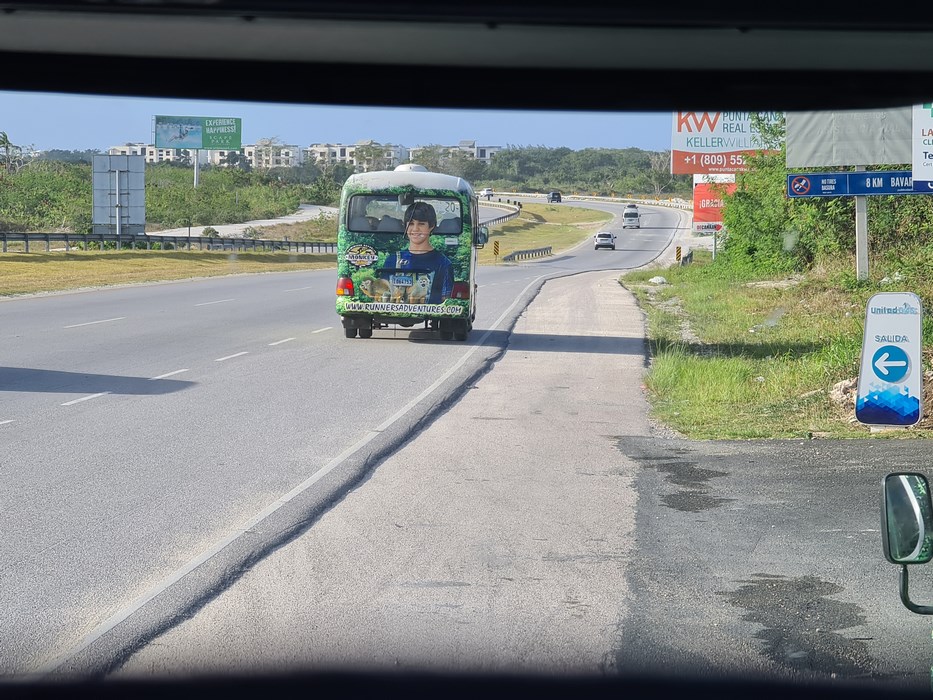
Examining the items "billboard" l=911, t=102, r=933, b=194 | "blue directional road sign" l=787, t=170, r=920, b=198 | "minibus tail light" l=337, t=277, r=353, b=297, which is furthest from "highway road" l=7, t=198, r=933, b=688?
"minibus tail light" l=337, t=277, r=353, b=297

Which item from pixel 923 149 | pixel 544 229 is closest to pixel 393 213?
pixel 923 149

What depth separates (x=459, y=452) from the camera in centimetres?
1098

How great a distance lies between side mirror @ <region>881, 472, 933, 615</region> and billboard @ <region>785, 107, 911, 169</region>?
59.5ft

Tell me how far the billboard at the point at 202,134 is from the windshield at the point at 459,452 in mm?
48734

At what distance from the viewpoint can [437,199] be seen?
851 inches

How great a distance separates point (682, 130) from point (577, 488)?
34801 millimetres

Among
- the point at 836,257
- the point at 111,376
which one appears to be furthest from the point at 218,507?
the point at 836,257

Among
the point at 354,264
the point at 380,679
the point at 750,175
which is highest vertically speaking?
the point at 750,175

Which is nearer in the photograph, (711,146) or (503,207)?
(711,146)

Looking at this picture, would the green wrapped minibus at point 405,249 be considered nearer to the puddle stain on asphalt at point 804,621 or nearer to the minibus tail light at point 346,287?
the minibus tail light at point 346,287

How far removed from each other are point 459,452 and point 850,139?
1319cm

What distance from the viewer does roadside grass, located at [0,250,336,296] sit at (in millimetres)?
36031

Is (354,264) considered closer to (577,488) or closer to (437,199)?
(437,199)

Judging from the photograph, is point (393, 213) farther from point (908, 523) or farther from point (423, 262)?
point (908, 523)
